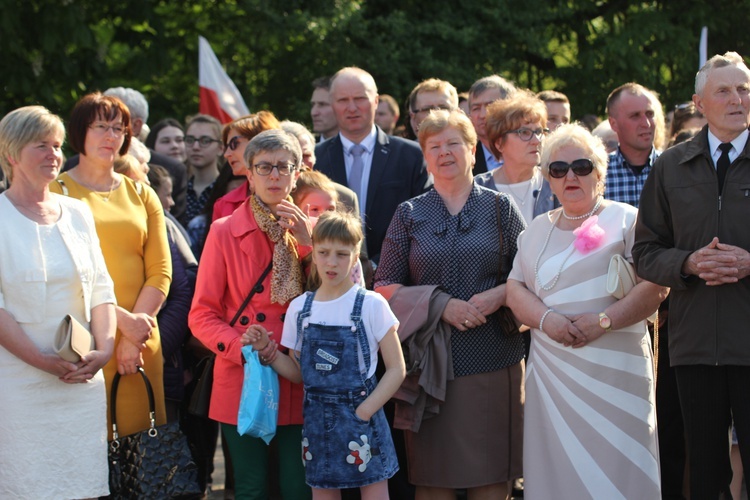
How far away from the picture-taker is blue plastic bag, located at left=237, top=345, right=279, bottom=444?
4926mm

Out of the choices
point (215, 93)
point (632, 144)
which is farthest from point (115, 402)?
point (215, 93)

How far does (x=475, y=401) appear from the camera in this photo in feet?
17.5

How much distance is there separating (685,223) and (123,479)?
3.09m

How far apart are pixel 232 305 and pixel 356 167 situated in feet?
6.06

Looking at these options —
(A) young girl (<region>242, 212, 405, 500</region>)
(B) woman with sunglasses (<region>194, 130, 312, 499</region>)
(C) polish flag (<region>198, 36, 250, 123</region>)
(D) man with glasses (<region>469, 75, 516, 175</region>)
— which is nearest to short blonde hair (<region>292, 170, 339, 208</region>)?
(B) woman with sunglasses (<region>194, 130, 312, 499</region>)

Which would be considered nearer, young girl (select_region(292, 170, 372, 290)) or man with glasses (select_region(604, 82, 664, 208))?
young girl (select_region(292, 170, 372, 290))

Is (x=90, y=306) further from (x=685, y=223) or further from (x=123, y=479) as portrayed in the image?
(x=685, y=223)

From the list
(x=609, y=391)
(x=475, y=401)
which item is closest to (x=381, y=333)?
(x=475, y=401)

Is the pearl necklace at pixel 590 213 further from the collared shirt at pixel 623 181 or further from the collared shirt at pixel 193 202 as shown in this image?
the collared shirt at pixel 193 202

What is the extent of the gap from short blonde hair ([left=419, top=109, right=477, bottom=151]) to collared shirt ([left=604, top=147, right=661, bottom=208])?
141cm

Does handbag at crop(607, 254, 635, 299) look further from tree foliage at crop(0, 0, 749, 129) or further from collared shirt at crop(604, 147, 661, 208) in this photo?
tree foliage at crop(0, 0, 749, 129)

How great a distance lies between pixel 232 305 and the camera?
5.41 meters

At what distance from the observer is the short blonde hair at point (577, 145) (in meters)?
5.08

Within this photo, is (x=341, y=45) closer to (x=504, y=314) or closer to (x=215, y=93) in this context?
(x=215, y=93)
